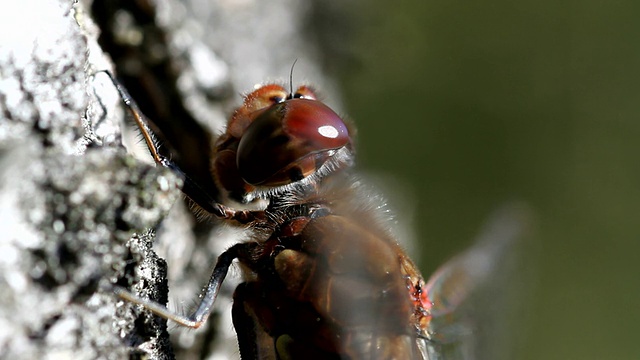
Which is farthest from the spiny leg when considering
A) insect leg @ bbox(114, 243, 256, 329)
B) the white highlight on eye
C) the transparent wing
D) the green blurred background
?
the green blurred background

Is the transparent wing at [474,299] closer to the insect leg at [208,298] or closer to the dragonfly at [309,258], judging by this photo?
the dragonfly at [309,258]

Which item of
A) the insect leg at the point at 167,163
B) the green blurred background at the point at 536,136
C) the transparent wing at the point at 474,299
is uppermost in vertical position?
the insect leg at the point at 167,163

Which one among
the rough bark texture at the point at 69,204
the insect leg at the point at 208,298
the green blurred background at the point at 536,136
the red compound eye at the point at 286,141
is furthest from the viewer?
the green blurred background at the point at 536,136

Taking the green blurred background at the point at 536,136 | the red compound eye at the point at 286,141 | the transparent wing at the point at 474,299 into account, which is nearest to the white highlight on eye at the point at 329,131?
the red compound eye at the point at 286,141

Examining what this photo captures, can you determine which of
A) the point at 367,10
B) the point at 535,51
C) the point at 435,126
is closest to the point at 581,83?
the point at 535,51

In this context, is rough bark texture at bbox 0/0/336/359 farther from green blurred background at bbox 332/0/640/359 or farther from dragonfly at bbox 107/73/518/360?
green blurred background at bbox 332/0/640/359

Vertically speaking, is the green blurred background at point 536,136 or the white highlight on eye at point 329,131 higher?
the white highlight on eye at point 329,131

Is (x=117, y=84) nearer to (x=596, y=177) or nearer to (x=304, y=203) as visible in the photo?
(x=304, y=203)

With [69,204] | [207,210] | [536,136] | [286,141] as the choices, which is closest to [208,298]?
[207,210]
